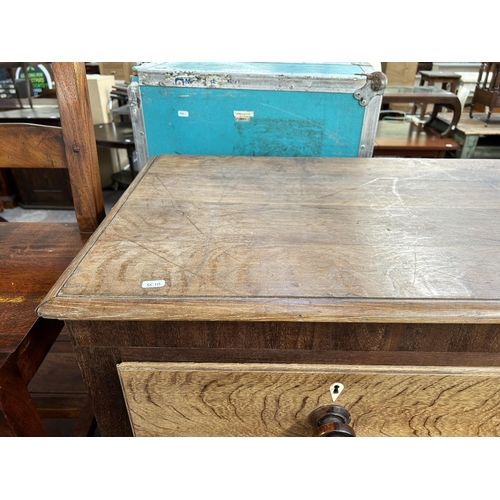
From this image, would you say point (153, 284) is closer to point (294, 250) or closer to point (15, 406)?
point (294, 250)

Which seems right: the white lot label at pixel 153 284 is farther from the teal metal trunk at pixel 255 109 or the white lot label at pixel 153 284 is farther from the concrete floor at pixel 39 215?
the concrete floor at pixel 39 215

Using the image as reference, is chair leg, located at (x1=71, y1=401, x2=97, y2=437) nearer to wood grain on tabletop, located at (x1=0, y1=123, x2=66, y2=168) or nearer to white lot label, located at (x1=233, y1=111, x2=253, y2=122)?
wood grain on tabletop, located at (x1=0, y1=123, x2=66, y2=168)

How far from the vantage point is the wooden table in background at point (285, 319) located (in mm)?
500

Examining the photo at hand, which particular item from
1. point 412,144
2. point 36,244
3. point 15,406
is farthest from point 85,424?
point 412,144

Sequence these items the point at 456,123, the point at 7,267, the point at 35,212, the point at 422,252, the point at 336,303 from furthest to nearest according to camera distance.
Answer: the point at 35,212
the point at 456,123
the point at 7,267
the point at 422,252
the point at 336,303

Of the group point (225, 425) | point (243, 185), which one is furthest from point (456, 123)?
point (225, 425)

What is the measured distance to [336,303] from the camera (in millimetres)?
496

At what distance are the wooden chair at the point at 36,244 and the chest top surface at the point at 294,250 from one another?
0.16 meters

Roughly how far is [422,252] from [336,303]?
201 millimetres

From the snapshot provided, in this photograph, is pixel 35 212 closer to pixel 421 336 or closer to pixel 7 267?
pixel 7 267

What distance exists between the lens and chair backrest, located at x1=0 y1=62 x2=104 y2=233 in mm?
809

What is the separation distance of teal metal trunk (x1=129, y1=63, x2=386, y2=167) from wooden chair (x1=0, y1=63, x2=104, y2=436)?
0.27m

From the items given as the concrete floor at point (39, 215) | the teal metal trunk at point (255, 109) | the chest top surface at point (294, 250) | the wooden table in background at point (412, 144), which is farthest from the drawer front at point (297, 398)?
the concrete floor at point (39, 215)

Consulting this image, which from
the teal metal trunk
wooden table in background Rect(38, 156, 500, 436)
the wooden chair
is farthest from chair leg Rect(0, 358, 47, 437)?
the teal metal trunk
